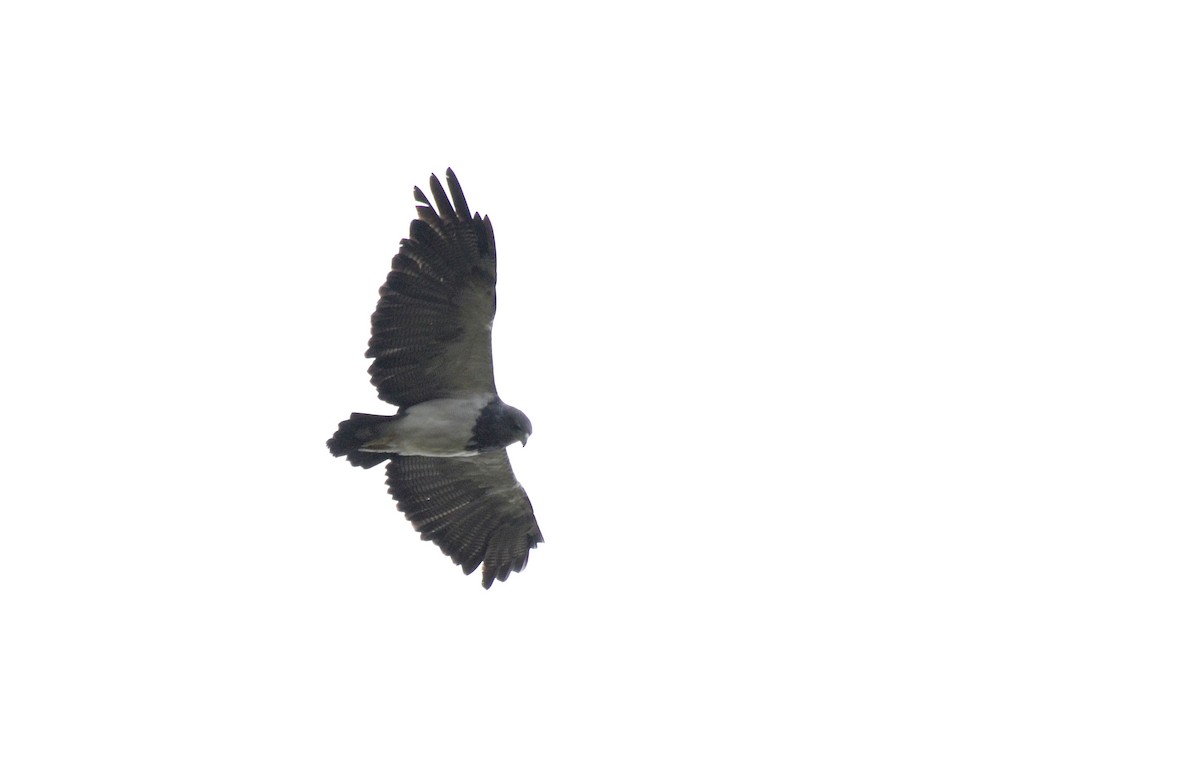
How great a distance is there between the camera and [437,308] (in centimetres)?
1619

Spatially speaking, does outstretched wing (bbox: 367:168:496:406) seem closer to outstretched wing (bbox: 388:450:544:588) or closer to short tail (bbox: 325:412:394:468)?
short tail (bbox: 325:412:394:468)

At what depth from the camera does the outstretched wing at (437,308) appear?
15992 mm

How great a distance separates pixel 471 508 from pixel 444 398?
174 cm

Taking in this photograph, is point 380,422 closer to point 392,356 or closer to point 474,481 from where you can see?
point 392,356

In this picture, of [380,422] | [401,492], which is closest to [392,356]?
[380,422]

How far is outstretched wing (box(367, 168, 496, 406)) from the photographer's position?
16.0 metres

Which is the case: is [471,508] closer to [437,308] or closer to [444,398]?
[444,398]

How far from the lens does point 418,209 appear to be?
16016 mm

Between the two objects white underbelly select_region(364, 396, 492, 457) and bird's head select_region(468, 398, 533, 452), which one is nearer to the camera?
white underbelly select_region(364, 396, 492, 457)

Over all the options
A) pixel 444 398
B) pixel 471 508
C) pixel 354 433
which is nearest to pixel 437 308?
pixel 444 398

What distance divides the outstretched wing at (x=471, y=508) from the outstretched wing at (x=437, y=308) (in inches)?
49.5

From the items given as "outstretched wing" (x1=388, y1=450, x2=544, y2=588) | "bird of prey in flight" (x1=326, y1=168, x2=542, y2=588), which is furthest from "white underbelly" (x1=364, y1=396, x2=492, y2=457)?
"outstretched wing" (x1=388, y1=450, x2=544, y2=588)

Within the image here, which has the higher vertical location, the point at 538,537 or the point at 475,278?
the point at 475,278

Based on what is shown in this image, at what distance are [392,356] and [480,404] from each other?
100 centimetres
